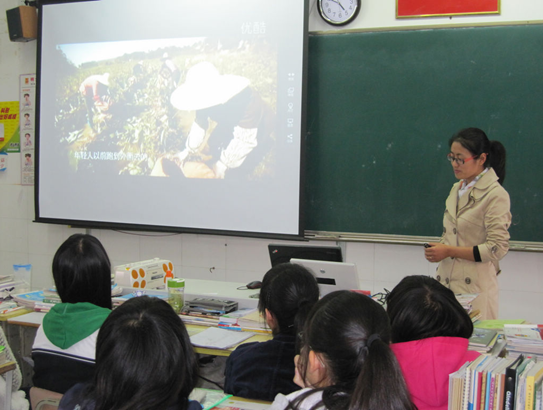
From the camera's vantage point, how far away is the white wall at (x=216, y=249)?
11.2 feet

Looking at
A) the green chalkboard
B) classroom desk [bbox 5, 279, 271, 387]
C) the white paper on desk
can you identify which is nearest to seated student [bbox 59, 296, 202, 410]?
the white paper on desk

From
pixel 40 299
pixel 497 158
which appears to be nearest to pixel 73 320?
pixel 40 299

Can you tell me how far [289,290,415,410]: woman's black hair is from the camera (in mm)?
1038

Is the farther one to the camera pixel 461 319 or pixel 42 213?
pixel 42 213

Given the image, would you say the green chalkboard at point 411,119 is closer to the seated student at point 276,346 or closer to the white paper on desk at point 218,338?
the white paper on desk at point 218,338

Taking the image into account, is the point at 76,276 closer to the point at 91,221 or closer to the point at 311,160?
the point at 311,160

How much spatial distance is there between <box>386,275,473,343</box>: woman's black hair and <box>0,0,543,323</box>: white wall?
2.01 metres

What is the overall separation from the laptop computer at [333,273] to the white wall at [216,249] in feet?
→ 4.15

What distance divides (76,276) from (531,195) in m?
2.80

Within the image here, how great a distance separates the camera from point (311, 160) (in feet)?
12.5

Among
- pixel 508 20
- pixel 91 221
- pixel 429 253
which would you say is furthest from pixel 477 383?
pixel 91 221

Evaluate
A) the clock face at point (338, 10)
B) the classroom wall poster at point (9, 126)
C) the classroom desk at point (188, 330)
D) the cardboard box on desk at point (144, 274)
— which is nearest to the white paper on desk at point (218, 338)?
the classroom desk at point (188, 330)

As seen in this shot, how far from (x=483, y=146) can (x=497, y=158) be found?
0.46 feet

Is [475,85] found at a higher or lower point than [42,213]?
higher
